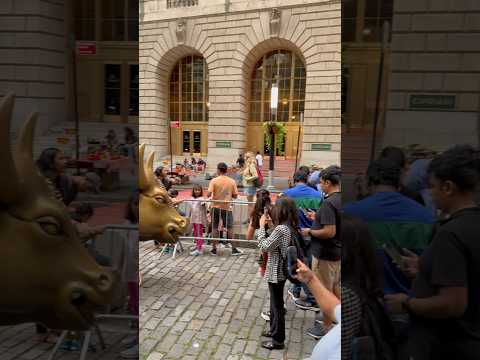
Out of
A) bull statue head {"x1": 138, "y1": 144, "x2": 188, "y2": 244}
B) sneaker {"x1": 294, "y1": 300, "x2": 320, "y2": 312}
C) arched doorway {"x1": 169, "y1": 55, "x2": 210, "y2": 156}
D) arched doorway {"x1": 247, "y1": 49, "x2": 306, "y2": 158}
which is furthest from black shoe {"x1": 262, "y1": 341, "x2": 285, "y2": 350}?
arched doorway {"x1": 247, "y1": 49, "x2": 306, "y2": 158}

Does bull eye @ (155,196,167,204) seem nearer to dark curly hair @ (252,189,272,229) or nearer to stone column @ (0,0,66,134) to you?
dark curly hair @ (252,189,272,229)

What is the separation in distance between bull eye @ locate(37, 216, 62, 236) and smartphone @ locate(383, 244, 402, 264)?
4.02 feet

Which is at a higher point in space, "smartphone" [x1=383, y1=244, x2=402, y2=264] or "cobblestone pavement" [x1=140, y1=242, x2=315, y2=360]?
"smartphone" [x1=383, y1=244, x2=402, y2=264]

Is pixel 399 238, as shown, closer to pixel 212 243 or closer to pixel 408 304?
pixel 408 304

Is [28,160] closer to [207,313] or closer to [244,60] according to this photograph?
[207,313]

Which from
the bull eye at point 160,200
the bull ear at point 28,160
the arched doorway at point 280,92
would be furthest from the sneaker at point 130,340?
the arched doorway at point 280,92

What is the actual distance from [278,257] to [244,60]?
1059 cm

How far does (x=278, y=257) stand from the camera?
3875 mm

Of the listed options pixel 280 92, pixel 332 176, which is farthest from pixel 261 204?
pixel 280 92

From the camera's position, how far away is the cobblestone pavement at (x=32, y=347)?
5.05 feet

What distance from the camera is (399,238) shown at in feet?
4.97

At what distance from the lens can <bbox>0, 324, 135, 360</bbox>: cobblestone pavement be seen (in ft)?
5.05

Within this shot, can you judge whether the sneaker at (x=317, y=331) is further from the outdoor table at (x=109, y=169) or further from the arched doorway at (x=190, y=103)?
the arched doorway at (x=190, y=103)

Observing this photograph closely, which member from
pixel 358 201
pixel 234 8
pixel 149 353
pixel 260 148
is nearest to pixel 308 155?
pixel 260 148
